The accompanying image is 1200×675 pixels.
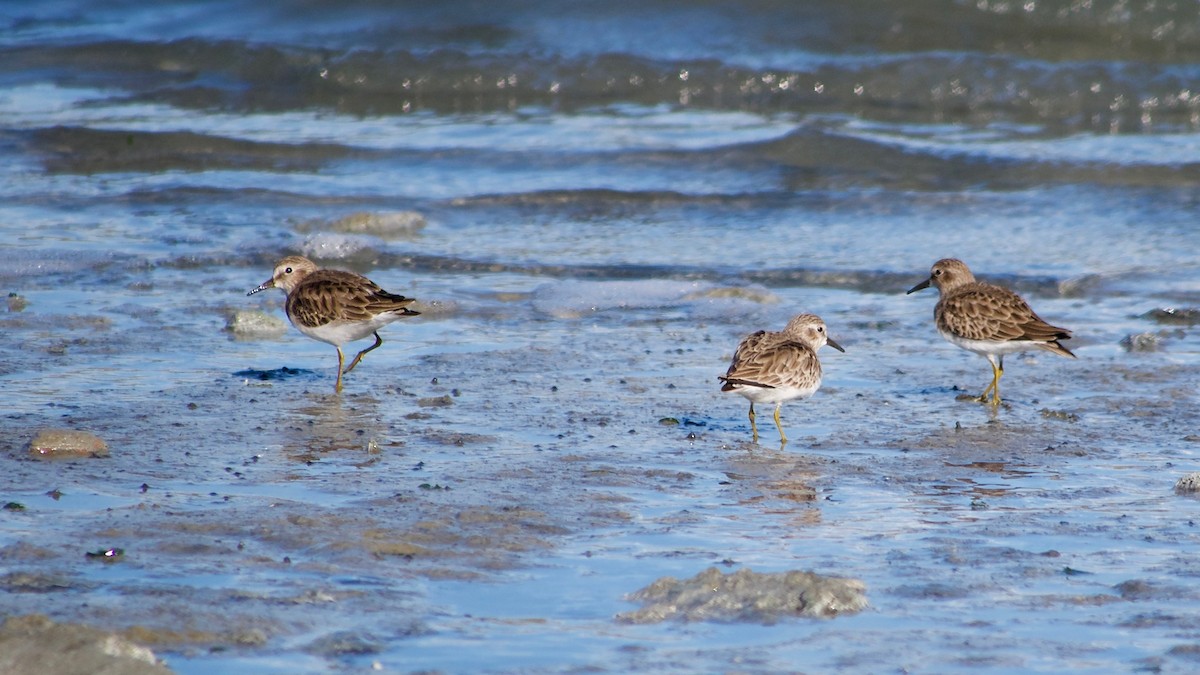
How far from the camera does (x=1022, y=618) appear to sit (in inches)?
181

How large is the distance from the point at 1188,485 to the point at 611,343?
382 cm

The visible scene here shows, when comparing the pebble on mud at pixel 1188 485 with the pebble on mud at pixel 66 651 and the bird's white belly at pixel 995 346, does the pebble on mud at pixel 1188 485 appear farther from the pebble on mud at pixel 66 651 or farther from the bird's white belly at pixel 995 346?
the pebble on mud at pixel 66 651

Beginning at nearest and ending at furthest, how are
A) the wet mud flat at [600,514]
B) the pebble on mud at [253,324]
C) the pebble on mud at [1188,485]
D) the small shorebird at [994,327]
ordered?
the wet mud flat at [600,514]
the pebble on mud at [1188,485]
the small shorebird at [994,327]
the pebble on mud at [253,324]

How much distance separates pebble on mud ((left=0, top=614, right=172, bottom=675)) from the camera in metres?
3.86

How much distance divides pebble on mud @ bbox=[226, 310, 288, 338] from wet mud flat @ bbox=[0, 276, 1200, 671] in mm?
430

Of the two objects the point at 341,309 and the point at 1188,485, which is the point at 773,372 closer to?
the point at 1188,485

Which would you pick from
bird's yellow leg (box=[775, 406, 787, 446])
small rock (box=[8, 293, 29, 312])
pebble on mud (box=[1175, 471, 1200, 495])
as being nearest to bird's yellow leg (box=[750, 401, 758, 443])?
bird's yellow leg (box=[775, 406, 787, 446])

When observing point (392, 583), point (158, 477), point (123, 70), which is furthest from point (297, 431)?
point (123, 70)

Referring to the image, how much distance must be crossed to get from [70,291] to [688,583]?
21.7 ft

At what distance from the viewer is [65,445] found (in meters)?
6.17

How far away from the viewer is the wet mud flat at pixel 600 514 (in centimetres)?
439

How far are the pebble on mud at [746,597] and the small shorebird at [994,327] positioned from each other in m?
3.47

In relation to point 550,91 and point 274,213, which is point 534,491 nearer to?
point 274,213

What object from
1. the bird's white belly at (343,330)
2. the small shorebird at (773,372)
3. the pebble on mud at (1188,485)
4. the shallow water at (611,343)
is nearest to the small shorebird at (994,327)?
the shallow water at (611,343)
